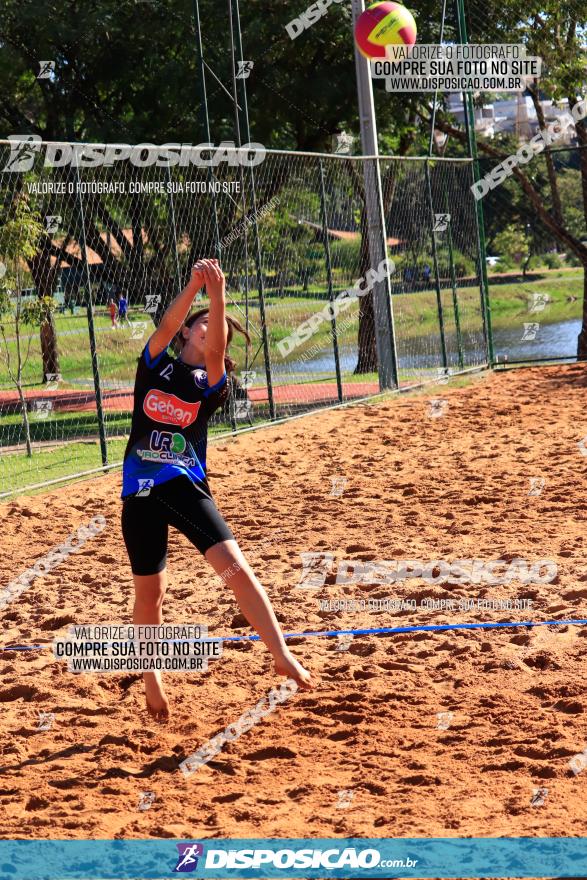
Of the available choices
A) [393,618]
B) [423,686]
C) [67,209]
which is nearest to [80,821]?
[423,686]

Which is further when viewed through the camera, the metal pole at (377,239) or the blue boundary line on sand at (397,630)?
the metal pole at (377,239)

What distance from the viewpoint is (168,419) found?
15.8ft

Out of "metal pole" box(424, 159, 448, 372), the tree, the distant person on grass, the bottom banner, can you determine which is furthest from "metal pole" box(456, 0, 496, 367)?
the bottom banner

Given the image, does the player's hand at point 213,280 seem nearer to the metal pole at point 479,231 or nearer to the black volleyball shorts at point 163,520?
the black volleyball shorts at point 163,520

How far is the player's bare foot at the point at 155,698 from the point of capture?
502 centimetres

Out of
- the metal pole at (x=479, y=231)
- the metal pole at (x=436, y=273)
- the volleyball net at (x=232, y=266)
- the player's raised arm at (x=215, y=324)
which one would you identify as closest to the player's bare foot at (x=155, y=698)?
the player's raised arm at (x=215, y=324)

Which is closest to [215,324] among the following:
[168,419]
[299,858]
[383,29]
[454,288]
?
[168,419]

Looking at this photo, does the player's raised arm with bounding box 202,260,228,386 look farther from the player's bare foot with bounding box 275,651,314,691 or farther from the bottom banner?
the bottom banner

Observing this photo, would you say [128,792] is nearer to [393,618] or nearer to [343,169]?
[393,618]

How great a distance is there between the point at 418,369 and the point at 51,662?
12.7 meters

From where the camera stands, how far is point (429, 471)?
10273 mm

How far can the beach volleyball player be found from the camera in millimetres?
4727

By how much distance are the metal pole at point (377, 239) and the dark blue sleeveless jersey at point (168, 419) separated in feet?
35.8

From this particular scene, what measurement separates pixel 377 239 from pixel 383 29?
2.89 metres
